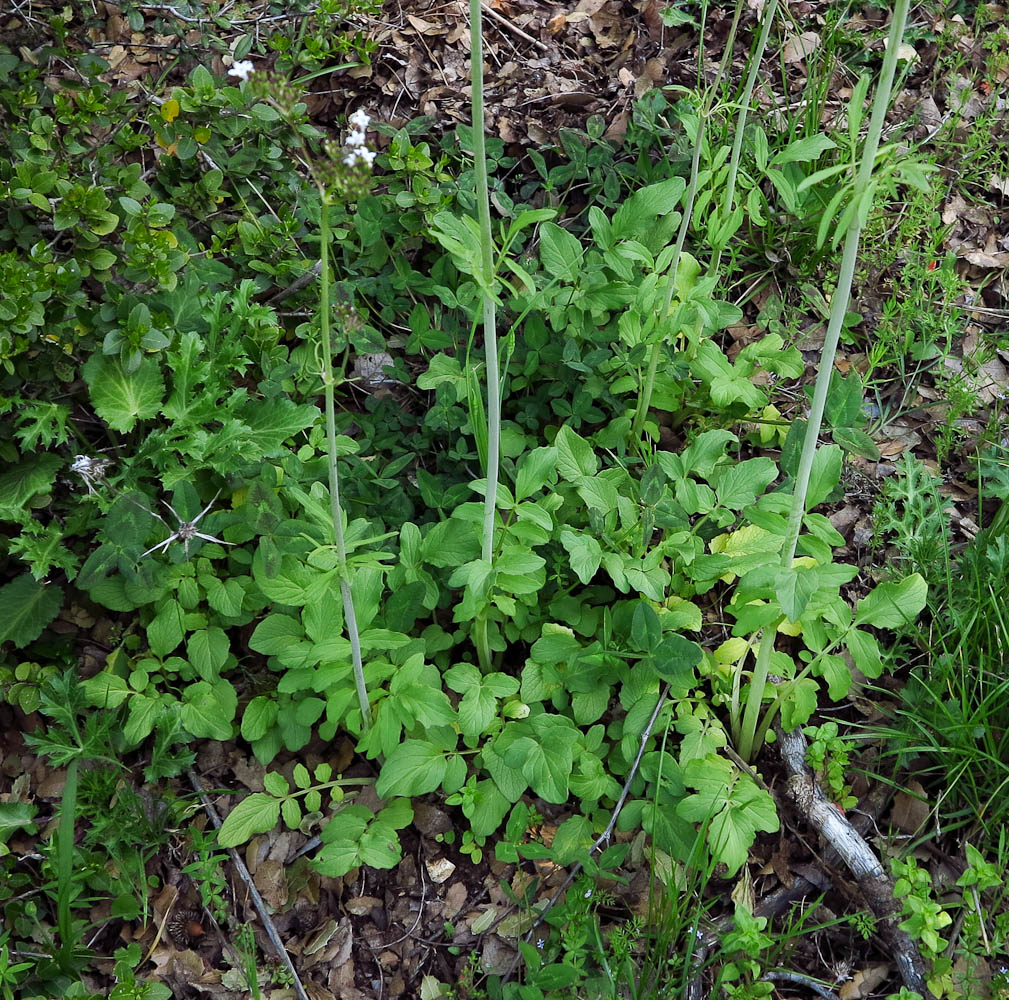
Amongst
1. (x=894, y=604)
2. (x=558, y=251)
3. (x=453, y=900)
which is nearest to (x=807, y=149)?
(x=558, y=251)

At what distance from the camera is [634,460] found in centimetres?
278

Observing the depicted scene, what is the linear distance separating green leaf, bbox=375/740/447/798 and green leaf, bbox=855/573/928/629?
116cm

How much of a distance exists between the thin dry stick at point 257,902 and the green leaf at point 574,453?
1391 millimetres

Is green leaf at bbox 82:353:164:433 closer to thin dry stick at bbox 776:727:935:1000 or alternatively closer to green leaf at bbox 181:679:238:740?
green leaf at bbox 181:679:238:740

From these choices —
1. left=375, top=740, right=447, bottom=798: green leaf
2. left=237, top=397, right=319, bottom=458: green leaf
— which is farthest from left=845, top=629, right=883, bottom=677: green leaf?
left=237, top=397, right=319, bottom=458: green leaf

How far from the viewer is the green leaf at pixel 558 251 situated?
105 inches

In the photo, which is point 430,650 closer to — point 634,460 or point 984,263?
point 634,460

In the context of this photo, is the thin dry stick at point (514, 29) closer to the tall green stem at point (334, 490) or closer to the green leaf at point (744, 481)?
the tall green stem at point (334, 490)

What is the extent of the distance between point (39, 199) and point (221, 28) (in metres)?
1.13

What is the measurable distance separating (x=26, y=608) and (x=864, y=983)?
98.2 inches

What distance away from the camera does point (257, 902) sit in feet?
7.79

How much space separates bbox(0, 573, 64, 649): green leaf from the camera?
2545 mm

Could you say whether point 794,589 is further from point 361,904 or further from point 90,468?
point 90,468

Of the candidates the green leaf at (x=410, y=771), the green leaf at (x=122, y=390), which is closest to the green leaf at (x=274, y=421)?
the green leaf at (x=122, y=390)
